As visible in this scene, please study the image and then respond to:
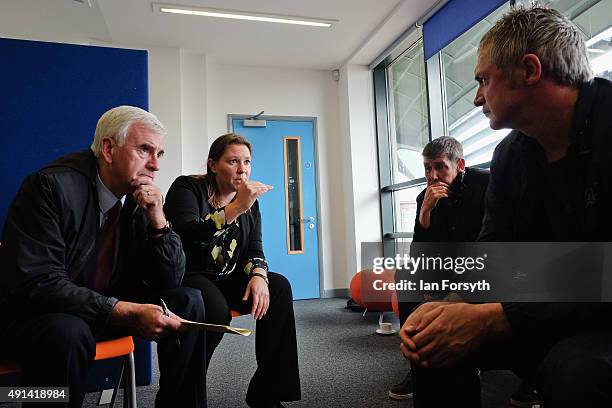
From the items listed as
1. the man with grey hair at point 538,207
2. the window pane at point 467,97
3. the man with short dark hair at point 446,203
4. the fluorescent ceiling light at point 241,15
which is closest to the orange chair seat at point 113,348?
the man with grey hair at point 538,207

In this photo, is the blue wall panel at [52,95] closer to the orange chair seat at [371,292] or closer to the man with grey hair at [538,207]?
the man with grey hair at [538,207]

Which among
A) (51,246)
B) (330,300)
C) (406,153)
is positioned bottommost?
(330,300)

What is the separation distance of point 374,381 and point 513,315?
4.79 ft

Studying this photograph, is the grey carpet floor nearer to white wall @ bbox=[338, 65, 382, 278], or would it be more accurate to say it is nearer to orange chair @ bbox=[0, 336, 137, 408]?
orange chair @ bbox=[0, 336, 137, 408]

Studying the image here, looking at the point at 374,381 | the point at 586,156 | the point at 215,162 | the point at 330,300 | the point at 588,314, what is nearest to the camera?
the point at 588,314

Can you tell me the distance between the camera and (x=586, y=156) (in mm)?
865

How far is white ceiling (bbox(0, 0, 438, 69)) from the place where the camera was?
3646 mm

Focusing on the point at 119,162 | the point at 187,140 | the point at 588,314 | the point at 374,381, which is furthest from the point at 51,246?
the point at 187,140

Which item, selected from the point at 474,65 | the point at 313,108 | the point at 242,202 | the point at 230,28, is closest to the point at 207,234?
the point at 242,202

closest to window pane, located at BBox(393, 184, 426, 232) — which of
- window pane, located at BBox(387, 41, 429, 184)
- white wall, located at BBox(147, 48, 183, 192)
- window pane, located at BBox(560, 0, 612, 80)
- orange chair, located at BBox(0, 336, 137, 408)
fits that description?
window pane, located at BBox(387, 41, 429, 184)

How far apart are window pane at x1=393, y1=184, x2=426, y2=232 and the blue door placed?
998 mm

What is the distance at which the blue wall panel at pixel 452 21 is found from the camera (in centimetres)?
311

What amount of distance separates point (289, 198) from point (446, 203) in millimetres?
3219

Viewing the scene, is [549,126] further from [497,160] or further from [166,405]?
[166,405]
